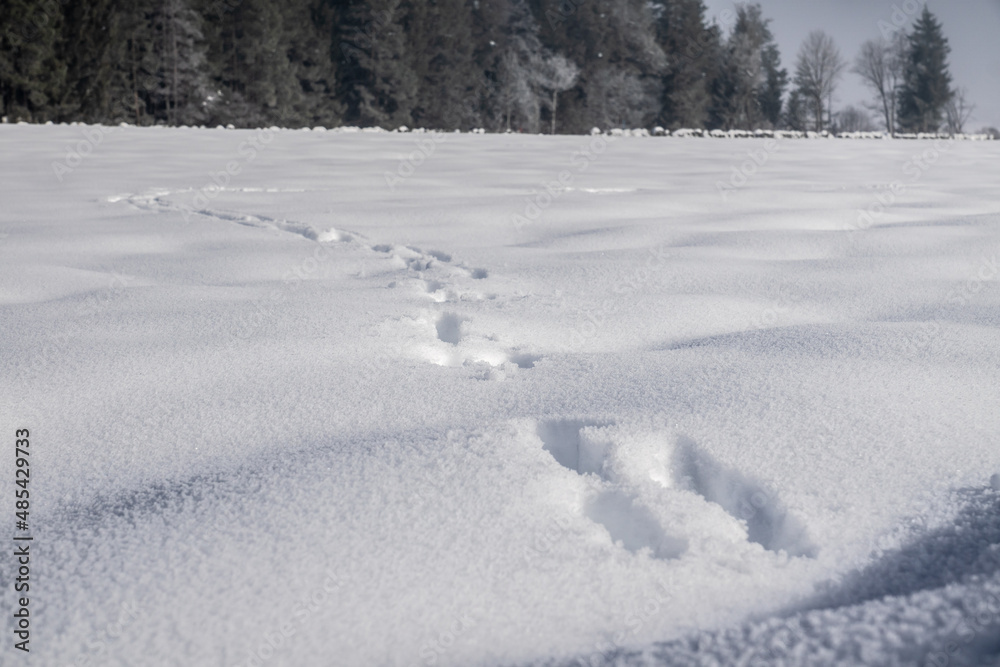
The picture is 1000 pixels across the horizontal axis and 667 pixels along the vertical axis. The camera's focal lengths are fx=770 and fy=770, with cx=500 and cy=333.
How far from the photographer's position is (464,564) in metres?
0.68

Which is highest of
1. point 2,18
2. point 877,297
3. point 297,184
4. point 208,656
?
point 2,18

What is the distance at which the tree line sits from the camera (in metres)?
14.7

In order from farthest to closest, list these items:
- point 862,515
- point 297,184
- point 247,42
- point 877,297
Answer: point 247,42, point 297,184, point 877,297, point 862,515

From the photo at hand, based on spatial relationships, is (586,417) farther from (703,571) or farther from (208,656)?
(208,656)

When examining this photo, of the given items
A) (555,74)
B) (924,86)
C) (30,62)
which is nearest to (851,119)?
(924,86)

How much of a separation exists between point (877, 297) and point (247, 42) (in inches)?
790

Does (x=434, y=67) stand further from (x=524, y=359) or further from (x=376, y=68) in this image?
(x=524, y=359)

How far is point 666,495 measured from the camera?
801mm

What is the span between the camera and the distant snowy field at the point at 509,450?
2.02 feet

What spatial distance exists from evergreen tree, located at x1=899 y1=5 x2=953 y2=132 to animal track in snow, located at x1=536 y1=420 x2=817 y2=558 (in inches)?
1234

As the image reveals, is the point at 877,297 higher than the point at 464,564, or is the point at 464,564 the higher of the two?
the point at 877,297

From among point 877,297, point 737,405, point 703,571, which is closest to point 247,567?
point 703,571

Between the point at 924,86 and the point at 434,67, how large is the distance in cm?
1828

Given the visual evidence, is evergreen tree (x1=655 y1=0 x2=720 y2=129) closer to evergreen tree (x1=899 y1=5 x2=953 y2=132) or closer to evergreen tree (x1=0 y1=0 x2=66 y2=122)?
evergreen tree (x1=899 y1=5 x2=953 y2=132)
